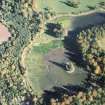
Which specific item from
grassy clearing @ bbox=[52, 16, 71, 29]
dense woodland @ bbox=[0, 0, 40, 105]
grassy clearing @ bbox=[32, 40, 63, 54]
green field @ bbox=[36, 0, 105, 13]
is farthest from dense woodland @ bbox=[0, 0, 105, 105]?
grassy clearing @ bbox=[52, 16, 71, 29]

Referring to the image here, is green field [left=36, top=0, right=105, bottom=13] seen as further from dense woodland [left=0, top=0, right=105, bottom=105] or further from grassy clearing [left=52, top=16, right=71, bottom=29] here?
dense woodland [left=0, top=0, right=105, bottom=105]

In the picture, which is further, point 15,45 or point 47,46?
point 47,46

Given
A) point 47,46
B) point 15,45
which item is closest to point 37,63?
point 47,46

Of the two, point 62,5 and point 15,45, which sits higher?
point 62,5

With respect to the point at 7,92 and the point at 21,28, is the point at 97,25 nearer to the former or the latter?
the point at 21,28

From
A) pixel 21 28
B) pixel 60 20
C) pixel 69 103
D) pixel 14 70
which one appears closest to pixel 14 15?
pixel 21 28

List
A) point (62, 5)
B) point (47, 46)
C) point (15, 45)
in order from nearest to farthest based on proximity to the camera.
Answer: point (15, 45) < point (47, 46) < point (62, 5)

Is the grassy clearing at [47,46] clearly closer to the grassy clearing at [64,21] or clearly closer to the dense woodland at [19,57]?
the dense woodland at [19,57]

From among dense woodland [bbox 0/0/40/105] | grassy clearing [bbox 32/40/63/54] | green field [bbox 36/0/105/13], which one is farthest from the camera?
green field [bbox 36/0/105/13]

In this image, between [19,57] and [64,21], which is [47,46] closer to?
[19,57]
